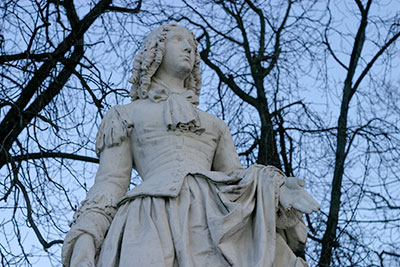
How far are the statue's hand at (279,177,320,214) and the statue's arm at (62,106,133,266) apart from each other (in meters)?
1.00

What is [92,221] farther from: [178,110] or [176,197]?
[178,110]

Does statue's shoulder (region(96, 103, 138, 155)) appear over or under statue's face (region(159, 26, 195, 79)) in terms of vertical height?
under

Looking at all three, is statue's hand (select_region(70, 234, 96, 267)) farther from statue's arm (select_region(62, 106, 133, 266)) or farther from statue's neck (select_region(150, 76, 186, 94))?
statue's neck (select_region(150, 76, 186, 94))

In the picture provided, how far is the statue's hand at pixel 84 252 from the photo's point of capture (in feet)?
20.9

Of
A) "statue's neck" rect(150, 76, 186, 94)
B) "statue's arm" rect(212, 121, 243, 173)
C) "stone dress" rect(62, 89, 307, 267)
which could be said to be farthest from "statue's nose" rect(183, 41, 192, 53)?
"statue's arm" rect(212, 121, 243, 173)

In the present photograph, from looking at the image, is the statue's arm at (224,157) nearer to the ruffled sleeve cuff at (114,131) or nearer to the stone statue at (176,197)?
the stone statue at (176,197)

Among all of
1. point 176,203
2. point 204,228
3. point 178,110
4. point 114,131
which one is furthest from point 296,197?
point 114,131

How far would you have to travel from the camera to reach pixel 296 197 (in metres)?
6.52

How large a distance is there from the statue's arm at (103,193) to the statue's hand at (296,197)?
1.00m

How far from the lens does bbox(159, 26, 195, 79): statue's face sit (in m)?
7.41

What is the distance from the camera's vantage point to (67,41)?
1066 centimetres

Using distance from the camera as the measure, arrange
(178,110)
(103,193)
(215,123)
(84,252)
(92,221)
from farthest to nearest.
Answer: (215,123) < (178,110) < (103,193) < (92,221) < (84,252)

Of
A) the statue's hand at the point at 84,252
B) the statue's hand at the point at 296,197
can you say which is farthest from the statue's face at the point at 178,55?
the statue's hand at the point at 84,252

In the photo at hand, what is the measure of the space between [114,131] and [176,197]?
733 mm
